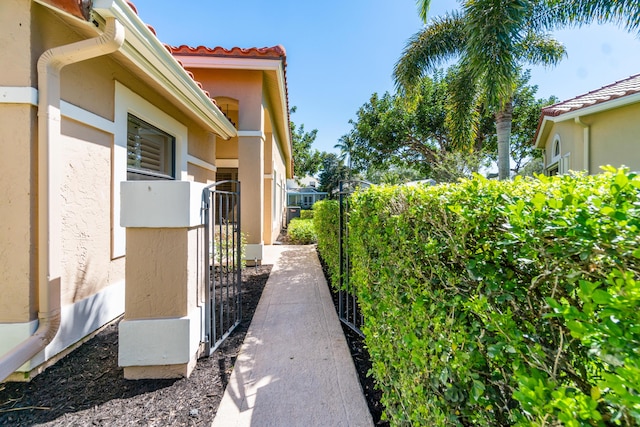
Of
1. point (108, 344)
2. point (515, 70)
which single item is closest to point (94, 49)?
point (108, 344)

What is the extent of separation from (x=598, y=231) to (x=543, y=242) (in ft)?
0.51

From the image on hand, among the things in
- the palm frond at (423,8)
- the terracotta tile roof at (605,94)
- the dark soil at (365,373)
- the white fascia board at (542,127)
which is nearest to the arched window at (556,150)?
the white fascia board at (542,127)

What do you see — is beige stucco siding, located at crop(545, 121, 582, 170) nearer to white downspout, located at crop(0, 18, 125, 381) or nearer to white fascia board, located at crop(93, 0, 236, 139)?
white fascia board, located at crop(93, 0, 236, 139)

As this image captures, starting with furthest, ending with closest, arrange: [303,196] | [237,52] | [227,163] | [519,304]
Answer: [303,196] < [227,163] < [237,52] < [519,304]

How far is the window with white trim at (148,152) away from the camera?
4039 mm

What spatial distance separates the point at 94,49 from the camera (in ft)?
8.59

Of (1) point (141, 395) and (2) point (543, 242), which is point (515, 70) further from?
(1) point (141, 395)

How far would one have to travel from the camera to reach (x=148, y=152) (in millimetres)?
4504

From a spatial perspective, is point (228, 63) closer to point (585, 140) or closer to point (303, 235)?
point (303, 235)

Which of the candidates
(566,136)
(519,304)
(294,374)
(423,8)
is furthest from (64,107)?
(566,136)

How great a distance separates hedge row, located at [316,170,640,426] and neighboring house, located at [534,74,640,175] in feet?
27.1

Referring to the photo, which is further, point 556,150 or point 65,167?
point 556,150

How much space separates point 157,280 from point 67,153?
170cm

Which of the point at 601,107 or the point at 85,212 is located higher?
the point at 601,107
